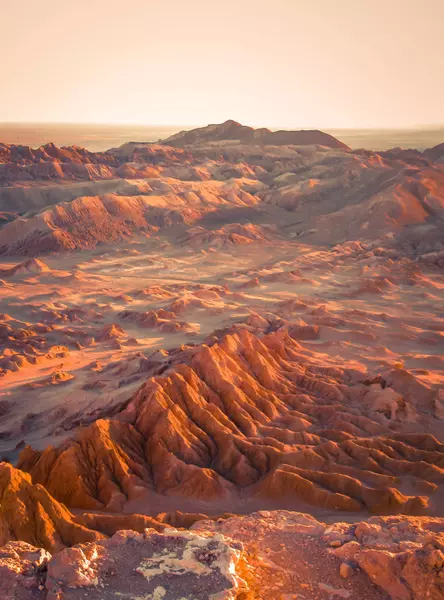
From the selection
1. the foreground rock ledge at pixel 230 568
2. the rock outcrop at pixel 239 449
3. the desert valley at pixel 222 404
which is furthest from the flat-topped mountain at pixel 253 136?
the foreground rock ledge at pixel 230 568

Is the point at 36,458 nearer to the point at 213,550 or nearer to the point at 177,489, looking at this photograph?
the point at 177,489

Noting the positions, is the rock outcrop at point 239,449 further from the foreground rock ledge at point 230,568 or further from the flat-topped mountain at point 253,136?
the flat-topped mountain at point 253,136

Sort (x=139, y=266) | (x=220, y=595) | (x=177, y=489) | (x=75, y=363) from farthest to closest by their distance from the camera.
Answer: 1. (x=139, y=266)
2. (x=75, y=363)
3. (x=177, y=489)
4. (x=220, y=595)

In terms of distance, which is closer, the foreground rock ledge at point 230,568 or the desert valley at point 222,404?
the foreground rock ledge at point 230,568

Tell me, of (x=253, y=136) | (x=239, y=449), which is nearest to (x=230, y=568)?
(x=239, y=449)

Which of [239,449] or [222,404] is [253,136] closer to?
[222,404]

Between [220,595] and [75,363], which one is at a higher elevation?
[220,595]

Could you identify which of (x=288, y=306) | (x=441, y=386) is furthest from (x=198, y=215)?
(x=441, y=386)
